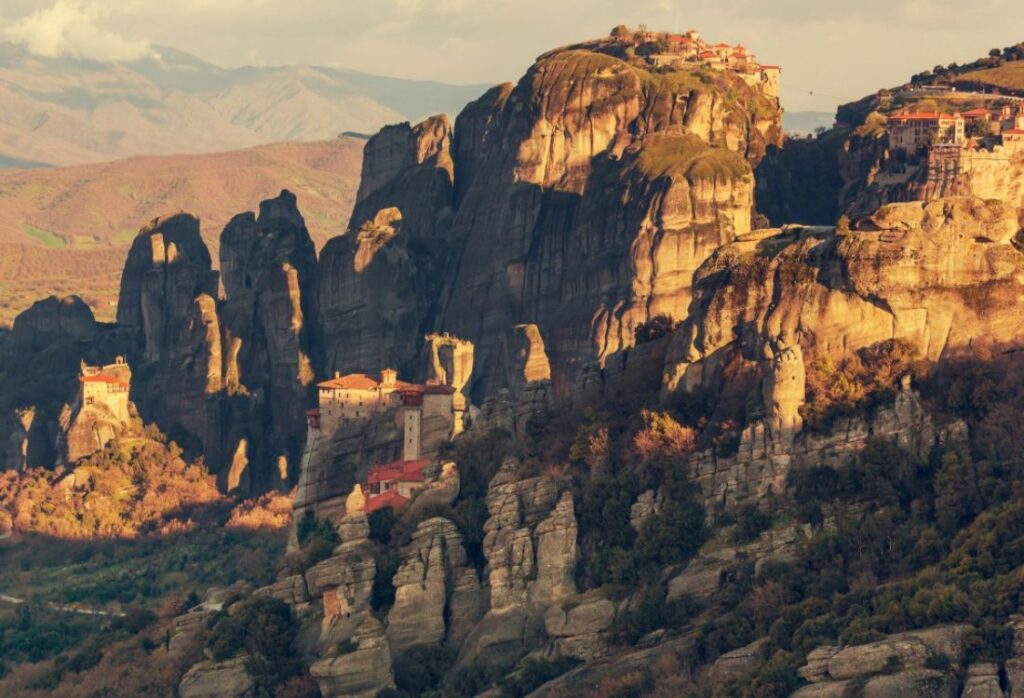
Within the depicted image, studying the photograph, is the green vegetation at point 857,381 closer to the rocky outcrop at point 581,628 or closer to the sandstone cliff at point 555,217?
the rocky outcrop at point 581,628

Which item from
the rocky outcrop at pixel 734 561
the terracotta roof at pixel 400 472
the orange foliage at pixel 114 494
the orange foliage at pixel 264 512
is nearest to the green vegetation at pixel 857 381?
the rocky outcrop at pixel 734 561

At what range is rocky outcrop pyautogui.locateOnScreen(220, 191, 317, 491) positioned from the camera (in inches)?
6506

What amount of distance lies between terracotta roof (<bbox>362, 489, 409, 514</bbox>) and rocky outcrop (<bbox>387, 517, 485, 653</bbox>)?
8802 millimetres

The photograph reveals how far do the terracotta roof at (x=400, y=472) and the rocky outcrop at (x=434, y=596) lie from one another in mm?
11834

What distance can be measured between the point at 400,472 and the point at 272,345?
183 feet

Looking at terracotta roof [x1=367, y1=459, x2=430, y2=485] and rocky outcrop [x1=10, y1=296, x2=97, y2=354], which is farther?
rocky outcrop [x1=10, y1=296, x2=97, y2=354]

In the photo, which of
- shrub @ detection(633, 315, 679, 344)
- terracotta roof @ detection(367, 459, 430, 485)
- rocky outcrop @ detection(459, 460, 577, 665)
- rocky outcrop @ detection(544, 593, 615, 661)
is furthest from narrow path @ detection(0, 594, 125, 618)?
rocky outcrop @ detection(544, 593, 615, 661)

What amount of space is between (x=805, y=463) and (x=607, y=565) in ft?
24.2

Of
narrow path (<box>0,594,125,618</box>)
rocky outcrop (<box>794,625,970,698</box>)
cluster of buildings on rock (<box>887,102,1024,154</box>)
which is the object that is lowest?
narrow path (<box>0,594,125,618</box>)

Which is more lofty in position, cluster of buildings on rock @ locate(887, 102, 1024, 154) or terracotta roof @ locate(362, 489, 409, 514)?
cluster of buildings on rock @ locate(887, 102, 1024, 154)

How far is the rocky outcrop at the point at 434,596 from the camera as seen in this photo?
318 feet

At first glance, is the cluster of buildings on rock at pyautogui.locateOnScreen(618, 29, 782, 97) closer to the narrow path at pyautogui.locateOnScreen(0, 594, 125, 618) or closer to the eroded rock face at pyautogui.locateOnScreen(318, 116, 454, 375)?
the eroded rock face at pyautogui.locateOnScreen(318, 116, 454, 375)

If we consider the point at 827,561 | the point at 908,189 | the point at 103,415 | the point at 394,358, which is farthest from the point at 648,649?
the point at 103,415

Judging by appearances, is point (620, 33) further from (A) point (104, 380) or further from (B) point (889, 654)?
(B) point (889, 654)
